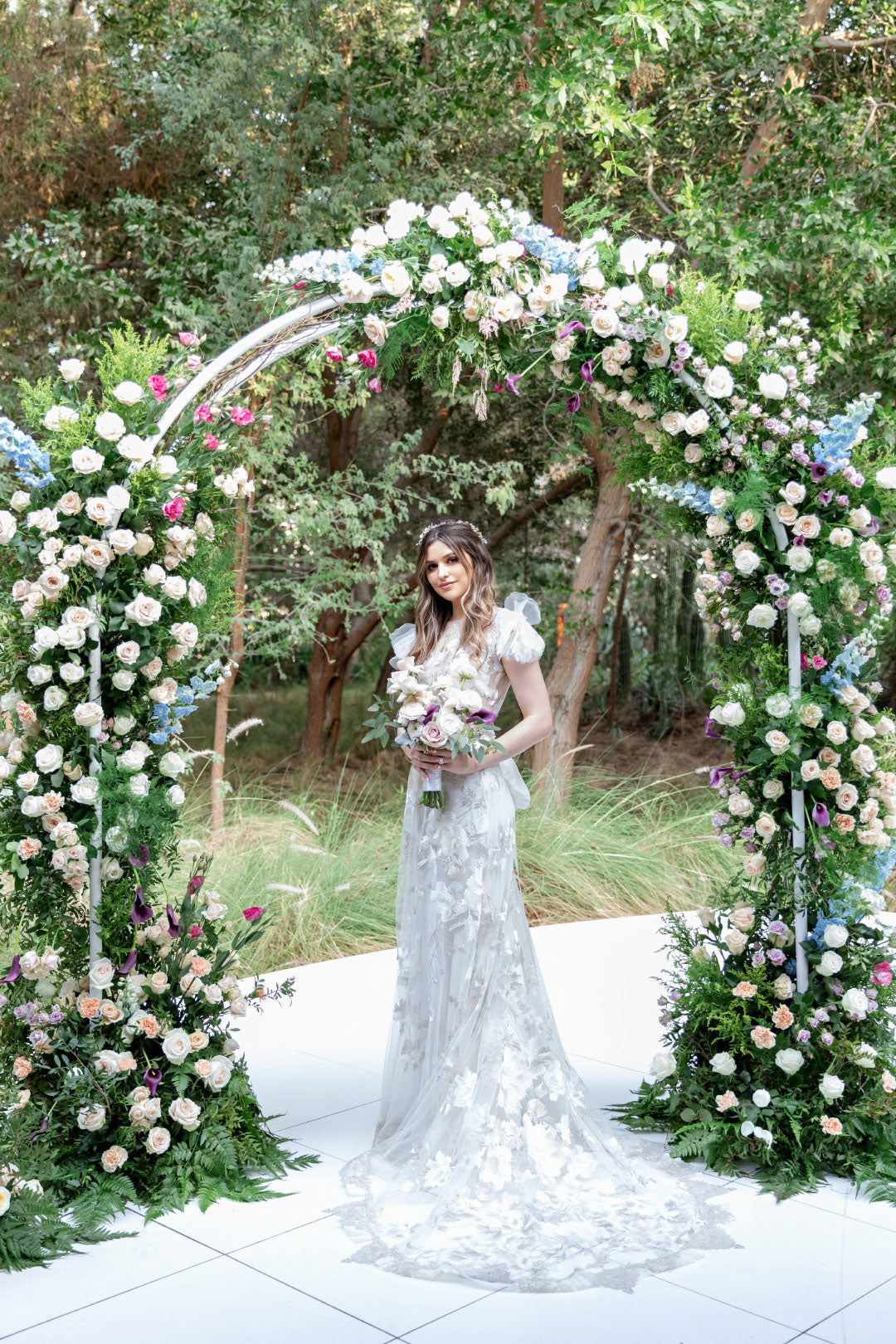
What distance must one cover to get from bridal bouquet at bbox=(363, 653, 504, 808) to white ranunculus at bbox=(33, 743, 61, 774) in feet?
2.80

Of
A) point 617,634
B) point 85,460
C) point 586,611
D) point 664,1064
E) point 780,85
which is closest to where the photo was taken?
point 85,460

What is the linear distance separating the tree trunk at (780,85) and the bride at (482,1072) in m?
5.23

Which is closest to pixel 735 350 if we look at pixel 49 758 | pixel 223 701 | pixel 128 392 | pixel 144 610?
pixel 128 392

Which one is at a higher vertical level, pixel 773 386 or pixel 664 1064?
pixel 773 386

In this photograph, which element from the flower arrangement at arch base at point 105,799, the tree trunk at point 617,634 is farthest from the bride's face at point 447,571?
the tree trunk at point 617,634

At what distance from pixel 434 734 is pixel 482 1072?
0.99 m

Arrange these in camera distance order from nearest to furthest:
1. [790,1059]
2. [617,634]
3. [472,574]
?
[790,1059] < [472,574] < [617,634]

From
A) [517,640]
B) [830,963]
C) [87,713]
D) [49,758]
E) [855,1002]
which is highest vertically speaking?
[517,640]

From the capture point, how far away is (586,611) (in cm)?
915

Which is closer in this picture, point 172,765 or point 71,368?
point 71,368

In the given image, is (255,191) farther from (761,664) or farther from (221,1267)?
(221,1267)

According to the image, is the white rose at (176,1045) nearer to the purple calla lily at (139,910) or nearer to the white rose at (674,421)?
the purple calla lily at (139,910)

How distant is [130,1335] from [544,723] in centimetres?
190

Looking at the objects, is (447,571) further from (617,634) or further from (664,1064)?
(617,634)
